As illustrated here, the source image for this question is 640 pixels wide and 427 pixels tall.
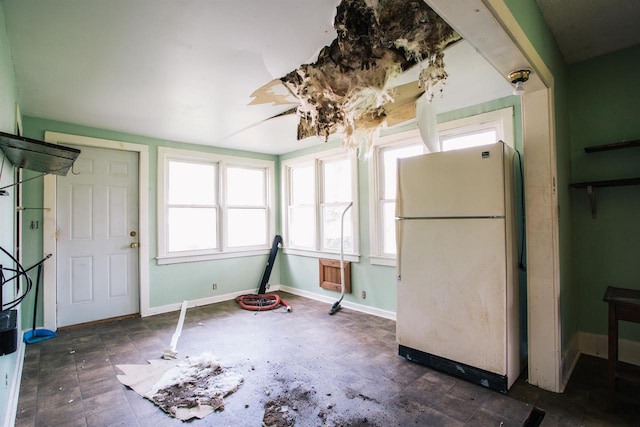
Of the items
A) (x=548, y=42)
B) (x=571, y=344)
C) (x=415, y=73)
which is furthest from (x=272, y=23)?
(x=571, y=344)

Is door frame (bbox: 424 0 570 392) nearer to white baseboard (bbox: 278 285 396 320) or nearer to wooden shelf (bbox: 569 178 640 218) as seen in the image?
wooden shelf (bbox: 569 178 640 218)

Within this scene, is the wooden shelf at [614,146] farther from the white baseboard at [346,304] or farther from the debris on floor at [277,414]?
the debris on floor at [277,414]

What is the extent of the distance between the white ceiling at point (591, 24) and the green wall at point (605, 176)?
190 mm

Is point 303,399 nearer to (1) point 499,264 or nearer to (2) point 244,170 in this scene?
(1) point 499,264

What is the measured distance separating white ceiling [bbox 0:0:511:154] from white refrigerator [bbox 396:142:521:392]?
32.3 inches

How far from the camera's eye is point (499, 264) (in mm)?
2197

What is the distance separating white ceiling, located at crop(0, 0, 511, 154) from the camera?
1754 mm

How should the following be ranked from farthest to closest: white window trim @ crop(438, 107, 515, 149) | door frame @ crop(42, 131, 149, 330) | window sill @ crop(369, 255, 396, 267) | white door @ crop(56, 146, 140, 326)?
window sill @ crop(369, 255, 396, 267), white door @ crop(56, 146, 140, 326), door frame @ crop(42, 131, 149, 330), white window trim @ crop(438, 107, 515, 149)

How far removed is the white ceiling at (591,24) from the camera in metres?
1.94

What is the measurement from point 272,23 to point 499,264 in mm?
2198

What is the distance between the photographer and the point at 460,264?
2.38m

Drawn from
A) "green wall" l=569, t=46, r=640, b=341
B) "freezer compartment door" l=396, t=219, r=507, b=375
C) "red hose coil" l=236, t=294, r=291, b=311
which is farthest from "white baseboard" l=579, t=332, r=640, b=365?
"red hose coil" l=236, t=294, r=291, b=311

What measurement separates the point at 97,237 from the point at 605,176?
5.33 m

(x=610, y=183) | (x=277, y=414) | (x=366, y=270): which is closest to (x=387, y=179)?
(x=366, y=270)
